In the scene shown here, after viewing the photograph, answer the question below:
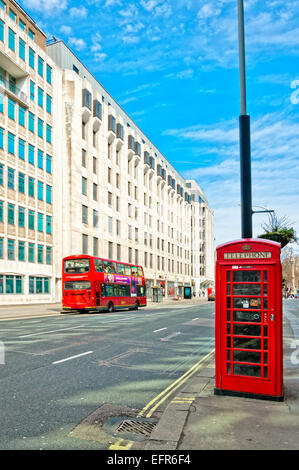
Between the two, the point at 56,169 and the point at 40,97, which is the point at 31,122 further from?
the point at 56,169

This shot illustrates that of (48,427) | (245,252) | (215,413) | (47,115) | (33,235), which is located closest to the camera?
(48,427)

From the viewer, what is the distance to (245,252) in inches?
245

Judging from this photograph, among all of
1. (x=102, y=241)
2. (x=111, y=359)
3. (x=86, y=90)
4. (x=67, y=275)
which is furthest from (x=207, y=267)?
(x=111, y=359)

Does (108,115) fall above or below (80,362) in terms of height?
above

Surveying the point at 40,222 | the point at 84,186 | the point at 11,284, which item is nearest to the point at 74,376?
the point at 11,284

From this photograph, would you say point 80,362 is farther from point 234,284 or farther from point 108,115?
point 108,115

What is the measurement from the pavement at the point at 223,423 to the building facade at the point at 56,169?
31.4m

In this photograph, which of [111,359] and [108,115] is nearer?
[111,359]

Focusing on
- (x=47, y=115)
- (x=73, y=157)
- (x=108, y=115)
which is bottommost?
(x=73, y=157)

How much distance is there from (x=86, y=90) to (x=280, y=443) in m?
48.8

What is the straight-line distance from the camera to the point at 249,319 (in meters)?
6.15

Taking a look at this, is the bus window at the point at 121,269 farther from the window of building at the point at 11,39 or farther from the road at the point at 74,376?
the window of building at the point at 11,39

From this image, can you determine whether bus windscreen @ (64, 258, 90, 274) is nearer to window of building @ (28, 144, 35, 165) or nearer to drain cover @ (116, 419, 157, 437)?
window of building @ (28, 144, 35, 165)
